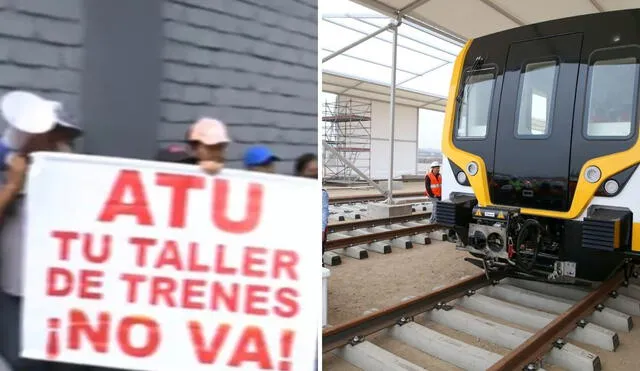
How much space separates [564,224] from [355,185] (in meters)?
11.0

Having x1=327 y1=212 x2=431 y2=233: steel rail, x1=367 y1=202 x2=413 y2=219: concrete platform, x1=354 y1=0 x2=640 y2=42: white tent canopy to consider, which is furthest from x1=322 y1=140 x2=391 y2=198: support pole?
x1=354 y1=0 x2=640 y2=42: white tent canopy

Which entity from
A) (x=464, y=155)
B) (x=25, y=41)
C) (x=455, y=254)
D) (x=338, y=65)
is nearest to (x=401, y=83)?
(x=338, y=65)

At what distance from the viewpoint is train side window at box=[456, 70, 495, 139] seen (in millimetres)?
3478

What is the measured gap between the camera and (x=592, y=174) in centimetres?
288

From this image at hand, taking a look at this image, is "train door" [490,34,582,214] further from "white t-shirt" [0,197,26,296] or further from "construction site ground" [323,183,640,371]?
"white t-shirt" [0,197,26,296]

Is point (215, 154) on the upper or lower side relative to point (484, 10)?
lower

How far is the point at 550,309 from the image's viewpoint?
3.12 meters

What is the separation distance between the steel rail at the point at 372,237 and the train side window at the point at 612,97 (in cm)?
248

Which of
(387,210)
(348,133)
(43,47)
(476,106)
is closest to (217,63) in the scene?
(43,47)

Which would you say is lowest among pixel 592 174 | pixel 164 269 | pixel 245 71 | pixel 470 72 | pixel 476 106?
pixel 164 269

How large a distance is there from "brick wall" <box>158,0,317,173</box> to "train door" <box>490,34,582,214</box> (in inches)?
99.8

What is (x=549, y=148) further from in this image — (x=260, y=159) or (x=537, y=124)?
(x=260, y=159)

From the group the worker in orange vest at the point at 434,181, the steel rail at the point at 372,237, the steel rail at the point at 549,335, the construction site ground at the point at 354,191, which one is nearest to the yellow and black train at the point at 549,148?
the steel rail at the point at 549,335

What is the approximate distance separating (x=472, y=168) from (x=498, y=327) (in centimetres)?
126
